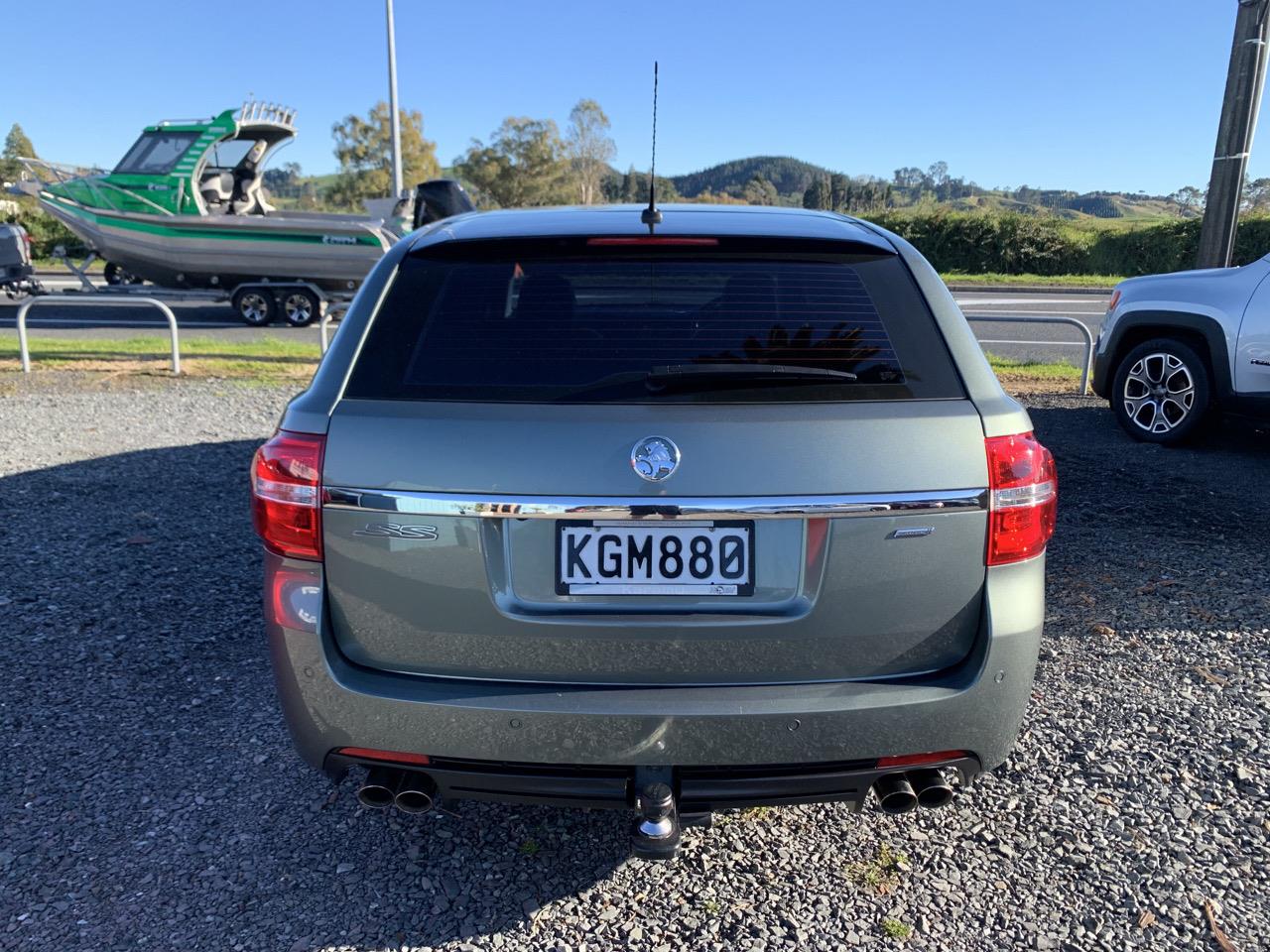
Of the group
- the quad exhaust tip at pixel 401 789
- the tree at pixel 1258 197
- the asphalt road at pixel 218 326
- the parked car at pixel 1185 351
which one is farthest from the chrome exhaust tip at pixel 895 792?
the tree at pixel 1258 197

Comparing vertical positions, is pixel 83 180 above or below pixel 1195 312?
above

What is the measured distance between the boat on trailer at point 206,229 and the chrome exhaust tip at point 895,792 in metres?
13.0

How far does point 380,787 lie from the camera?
2215 mm

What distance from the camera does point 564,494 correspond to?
203 centimetres

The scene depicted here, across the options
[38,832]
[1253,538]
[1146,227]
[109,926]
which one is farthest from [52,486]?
[1146,227]

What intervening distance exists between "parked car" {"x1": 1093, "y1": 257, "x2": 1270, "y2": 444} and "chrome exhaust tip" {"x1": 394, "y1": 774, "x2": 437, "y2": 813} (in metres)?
6.49

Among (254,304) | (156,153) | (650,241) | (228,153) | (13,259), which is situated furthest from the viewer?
(13,259)

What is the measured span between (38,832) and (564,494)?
1.94 meters

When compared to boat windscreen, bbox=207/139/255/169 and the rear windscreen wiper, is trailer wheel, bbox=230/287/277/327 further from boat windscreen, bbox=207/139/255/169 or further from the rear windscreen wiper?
the rear windscreen wiper

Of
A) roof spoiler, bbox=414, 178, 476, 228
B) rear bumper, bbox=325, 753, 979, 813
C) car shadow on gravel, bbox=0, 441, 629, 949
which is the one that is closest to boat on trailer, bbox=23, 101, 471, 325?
roof spoiler, bbox=414, 178, 476, 228

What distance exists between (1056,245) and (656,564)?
3372 centimetres

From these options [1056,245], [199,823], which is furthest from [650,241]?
[1056,245]

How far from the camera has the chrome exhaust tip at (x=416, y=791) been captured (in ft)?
7.23

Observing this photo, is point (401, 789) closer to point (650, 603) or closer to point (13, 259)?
point (650, 603)
